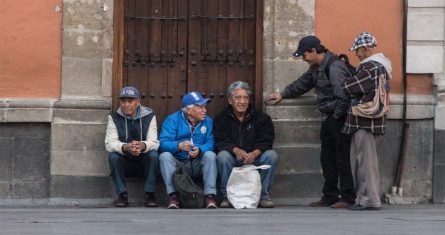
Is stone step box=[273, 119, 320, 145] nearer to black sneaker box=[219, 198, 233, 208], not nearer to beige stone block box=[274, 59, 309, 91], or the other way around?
beige stone block box=[274, 59, 309, 91]

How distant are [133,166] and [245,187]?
1.18 meters

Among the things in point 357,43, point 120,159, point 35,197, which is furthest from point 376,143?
point 35,197

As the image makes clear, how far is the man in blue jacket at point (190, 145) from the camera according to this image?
1229cm

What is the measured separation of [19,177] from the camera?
12672 millimetres

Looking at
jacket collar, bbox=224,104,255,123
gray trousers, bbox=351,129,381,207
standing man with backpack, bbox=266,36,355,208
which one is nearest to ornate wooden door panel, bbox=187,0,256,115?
jacket collar, bbox=224,104,255,123

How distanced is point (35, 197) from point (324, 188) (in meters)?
3.02

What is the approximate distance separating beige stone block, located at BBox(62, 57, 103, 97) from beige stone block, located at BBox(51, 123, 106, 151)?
1.12ft

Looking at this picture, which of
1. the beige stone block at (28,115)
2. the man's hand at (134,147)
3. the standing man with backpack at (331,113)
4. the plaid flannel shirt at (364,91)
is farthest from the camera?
the beige stone block at (28,115)

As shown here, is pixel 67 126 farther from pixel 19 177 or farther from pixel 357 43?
pixel 357 43

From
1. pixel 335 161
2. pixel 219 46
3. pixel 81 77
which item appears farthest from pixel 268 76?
pixel 81 77

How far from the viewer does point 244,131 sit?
12.6m

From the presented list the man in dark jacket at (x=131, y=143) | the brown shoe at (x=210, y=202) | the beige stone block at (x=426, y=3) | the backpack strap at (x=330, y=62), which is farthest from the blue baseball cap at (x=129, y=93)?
the beige stone block at (x=426, y=3)

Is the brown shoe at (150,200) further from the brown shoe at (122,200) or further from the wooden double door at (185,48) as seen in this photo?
the wooden double door at (185,48)

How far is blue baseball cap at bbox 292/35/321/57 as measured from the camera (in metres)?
12.4
